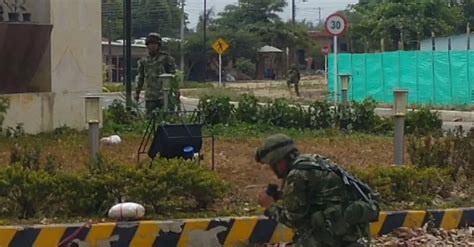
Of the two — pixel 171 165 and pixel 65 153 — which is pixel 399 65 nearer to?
pixel 65 153

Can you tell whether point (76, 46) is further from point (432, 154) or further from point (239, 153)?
point (432, 154)

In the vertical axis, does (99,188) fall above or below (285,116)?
below

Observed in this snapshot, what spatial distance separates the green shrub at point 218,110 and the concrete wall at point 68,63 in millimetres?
2342

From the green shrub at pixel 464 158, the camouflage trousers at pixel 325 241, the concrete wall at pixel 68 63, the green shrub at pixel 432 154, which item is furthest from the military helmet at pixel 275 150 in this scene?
the concrete wall at pixel 68 63

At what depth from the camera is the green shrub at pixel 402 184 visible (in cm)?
893

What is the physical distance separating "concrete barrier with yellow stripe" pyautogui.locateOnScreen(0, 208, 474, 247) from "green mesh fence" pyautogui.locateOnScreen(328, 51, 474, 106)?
19517 millimetres

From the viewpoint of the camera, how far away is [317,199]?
5098 millimetres

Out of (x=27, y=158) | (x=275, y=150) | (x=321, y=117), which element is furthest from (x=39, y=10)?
(x=275, y=150)

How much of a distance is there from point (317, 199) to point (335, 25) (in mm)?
13757

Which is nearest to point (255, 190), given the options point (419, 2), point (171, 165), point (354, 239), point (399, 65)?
point (171, 165)

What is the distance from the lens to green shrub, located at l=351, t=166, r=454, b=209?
8.93 m

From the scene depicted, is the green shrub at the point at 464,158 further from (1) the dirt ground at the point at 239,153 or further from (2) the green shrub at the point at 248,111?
(2) the green shrub at the point at 248,111

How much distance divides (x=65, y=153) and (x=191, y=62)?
53.2 metres

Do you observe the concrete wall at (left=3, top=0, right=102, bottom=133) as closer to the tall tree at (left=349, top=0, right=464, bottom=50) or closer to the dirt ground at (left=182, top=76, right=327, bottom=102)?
the dirt ground at (left=182, top=76, right=327, bottom=102)
